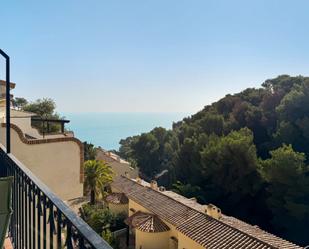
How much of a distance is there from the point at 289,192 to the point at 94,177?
527 inches

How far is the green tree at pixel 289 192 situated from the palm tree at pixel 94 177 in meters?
11.8

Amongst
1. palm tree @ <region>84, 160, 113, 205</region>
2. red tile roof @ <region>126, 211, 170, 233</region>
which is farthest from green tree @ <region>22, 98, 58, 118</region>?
red tile roof @ <region>126, 211, 170, 233</region>

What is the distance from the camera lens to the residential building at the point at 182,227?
12.7m

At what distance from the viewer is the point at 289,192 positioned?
2097 cm

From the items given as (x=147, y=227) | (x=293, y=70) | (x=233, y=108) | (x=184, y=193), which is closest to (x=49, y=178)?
(x=147, y=227)

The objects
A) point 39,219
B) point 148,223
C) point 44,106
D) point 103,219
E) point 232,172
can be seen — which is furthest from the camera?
point 44,106

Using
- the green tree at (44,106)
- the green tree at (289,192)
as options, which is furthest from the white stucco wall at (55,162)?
the green tree at (44,106)

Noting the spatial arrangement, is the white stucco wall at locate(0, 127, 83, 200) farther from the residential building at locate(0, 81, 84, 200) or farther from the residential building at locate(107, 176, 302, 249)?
the residential building at locate(107, 176, 302, 249)

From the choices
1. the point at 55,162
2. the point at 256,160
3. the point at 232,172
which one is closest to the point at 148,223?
the point at 55,162

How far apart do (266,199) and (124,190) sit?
10900mm

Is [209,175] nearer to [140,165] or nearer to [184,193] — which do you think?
[184,193]

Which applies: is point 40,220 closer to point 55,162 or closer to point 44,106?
point 55,162

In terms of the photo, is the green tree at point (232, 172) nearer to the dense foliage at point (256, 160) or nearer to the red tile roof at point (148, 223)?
the dense foliage at point (256, 160)

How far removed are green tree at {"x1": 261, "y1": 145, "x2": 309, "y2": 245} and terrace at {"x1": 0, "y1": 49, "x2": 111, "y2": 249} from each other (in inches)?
820
